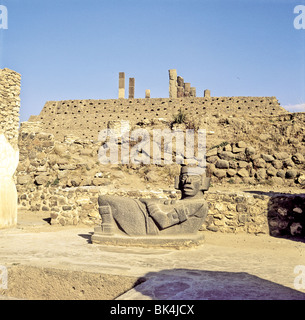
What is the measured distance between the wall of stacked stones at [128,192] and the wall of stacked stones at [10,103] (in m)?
6.36

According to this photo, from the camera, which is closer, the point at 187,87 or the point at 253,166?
the point at 253,166

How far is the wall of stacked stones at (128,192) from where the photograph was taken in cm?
740

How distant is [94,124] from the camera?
2741 cm

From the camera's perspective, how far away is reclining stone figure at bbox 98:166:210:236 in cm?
593

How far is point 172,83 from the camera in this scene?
30.4 m

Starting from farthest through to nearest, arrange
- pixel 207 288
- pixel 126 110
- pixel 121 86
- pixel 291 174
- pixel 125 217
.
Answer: pixel 121 86 → pixel 126 110 → pixel 291 174 → pixel 125 217 → pixel 207 288

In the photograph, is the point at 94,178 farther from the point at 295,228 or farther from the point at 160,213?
the point at 295,228

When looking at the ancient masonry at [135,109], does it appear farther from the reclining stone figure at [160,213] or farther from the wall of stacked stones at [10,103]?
the reclining stone figure at [160,213]

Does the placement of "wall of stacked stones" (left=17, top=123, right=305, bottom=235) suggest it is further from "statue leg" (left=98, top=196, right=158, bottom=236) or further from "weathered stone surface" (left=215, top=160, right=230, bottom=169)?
"statue leg" (left=98, top=196, right=158, bottom=236)

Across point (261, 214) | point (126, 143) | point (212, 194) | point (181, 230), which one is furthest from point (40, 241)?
point (126, 143)

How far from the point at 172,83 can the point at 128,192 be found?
23.2m

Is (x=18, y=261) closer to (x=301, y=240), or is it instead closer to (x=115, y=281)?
(x=115, y=281)

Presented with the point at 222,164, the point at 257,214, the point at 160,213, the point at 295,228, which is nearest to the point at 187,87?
the point at 222,164
